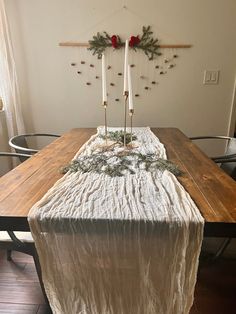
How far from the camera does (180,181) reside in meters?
0.96

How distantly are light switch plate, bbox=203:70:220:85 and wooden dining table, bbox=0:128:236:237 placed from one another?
1.14 meters

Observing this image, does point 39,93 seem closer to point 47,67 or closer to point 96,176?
point 47,67

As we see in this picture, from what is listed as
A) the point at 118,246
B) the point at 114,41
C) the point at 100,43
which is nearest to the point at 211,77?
the point at 114,41

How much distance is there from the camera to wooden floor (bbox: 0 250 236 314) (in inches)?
48.4

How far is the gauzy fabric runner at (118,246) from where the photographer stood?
0.69 metres

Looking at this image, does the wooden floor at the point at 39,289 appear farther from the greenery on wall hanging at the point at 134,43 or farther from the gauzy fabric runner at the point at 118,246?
the greenery on wall hanging at the point at 134,43

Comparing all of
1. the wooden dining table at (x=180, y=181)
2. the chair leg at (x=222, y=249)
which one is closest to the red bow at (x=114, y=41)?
the wooden dining table at (x=180, y=181)

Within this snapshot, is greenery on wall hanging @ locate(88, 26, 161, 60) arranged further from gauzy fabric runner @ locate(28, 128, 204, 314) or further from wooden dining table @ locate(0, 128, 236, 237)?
gauzy fabric runner @ locate(28, 128, 204, 314)

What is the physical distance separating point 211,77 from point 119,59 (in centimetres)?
94

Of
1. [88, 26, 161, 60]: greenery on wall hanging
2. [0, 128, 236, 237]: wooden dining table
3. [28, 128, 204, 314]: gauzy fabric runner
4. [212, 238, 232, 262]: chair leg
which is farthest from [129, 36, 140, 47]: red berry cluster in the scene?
[212, 238, 232, 262]: chair leg

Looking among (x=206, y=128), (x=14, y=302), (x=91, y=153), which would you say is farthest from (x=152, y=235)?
(x=206, y=128)

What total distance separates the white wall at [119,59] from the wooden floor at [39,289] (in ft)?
4.68

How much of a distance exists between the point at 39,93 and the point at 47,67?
277 millimetres

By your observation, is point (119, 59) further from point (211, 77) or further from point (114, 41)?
point (211, 77)
